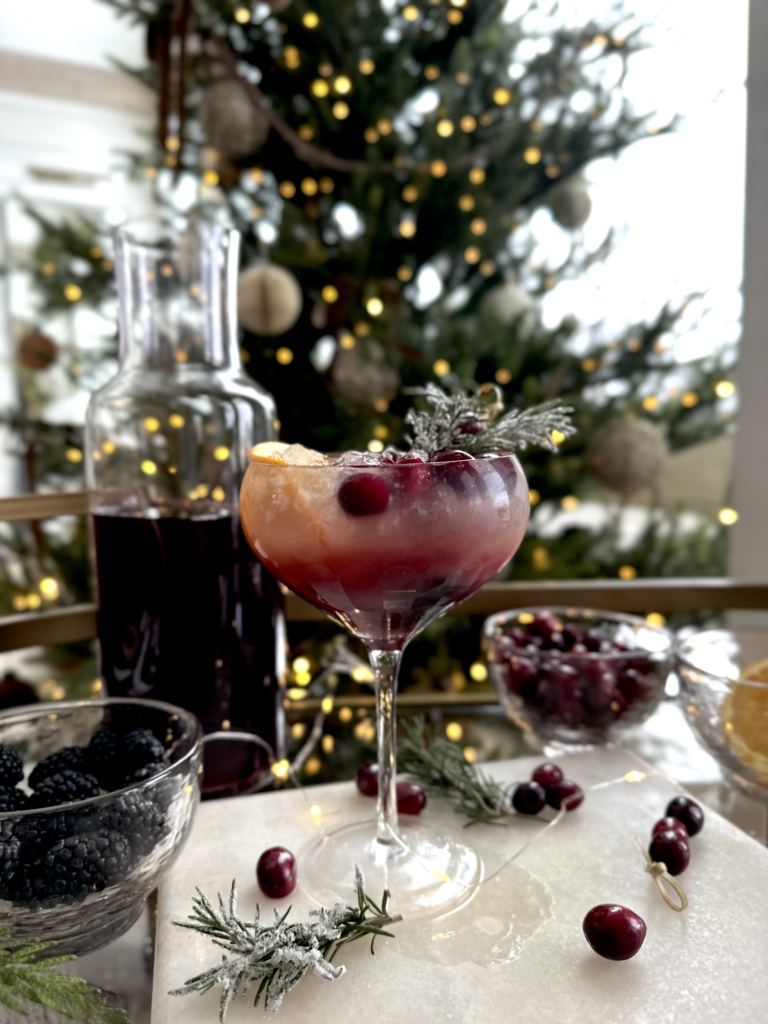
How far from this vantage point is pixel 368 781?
74 cm

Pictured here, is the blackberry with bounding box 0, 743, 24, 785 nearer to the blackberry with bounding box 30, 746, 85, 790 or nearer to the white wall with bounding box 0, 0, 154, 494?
the blackberry with bounding box 30, 746, 85, 790

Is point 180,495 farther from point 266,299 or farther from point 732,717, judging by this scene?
point 266,299

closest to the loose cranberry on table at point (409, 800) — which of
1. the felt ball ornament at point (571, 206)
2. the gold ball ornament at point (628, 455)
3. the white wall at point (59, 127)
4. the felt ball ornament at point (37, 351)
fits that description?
the gold ball ornament at point (628, 455)

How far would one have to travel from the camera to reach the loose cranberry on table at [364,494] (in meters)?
0.49

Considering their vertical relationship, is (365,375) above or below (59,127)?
below

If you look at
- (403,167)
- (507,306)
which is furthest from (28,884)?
(403,167)

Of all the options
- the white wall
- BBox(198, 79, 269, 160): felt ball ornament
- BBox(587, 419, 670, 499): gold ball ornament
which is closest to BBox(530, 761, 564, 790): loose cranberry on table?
BBox(587, 419, 670, 499): gold ball ornament

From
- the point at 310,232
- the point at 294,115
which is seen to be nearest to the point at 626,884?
the point at 310,232

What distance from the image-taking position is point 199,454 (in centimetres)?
79

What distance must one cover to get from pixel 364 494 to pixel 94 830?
0.28 m

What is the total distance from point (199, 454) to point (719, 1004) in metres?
0.64

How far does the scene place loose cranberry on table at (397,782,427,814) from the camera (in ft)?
2.31

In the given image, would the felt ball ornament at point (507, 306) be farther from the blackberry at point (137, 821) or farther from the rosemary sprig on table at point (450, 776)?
the blackberry at point (137, 821)

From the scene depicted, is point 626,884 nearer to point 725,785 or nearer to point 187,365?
point 725,785
